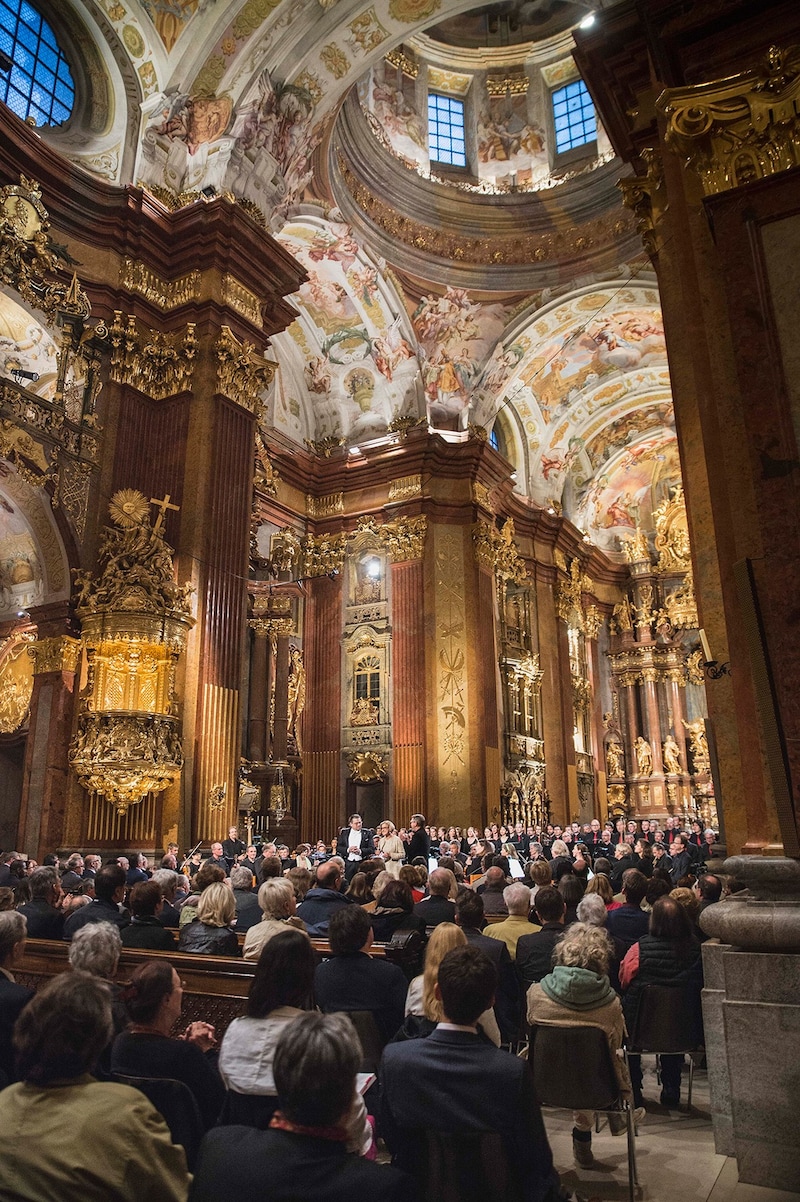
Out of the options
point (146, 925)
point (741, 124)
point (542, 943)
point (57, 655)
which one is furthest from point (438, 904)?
point (57, 655)

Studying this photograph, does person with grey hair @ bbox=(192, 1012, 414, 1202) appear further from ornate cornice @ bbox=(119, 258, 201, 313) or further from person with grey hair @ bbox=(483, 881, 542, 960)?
ornate cornice @ bbox=(119, 258, 201, 313)

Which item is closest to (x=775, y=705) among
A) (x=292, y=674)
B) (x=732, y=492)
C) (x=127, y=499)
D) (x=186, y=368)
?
(x=732, y=492)

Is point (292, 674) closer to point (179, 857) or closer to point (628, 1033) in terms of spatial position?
point (179, 857)

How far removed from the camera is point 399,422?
19828 millimetres

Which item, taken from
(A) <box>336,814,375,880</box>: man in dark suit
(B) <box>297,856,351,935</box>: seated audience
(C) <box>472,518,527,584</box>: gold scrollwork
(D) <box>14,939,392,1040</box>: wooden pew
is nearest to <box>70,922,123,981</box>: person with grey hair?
(D) <box>14,939,392,1040</box>: wooden pew

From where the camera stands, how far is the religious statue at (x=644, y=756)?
27.3 m

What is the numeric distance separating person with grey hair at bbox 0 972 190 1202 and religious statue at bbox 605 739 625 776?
Result: 87.3 feet

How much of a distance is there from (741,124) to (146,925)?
5.67m

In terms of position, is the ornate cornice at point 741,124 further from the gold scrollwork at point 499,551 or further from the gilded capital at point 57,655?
the gold scrollwork at point 499,551

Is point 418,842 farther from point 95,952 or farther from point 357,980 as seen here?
point 95,952

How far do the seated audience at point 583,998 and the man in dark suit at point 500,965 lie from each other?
Answer: 1.93 feet

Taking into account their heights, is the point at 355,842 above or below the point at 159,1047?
above

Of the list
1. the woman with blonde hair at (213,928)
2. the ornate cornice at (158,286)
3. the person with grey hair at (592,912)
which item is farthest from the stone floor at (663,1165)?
the ornate cornice at (158,286)

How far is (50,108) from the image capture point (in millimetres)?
12734
